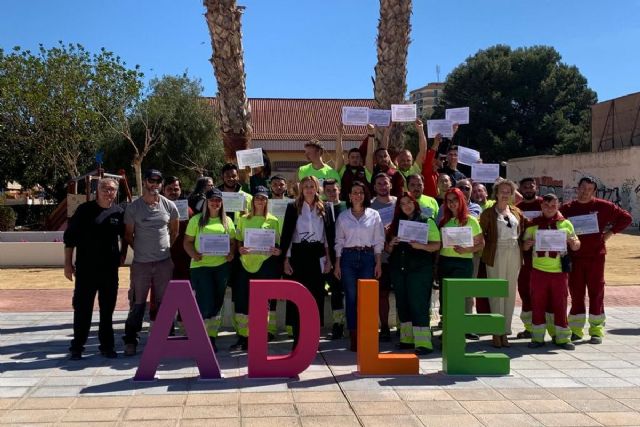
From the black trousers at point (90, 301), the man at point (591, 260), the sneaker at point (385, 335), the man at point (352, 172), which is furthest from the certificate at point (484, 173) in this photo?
the black trousers at point (90, 301)

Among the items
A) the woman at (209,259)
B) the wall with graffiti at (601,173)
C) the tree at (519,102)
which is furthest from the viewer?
the tree at (519,102)

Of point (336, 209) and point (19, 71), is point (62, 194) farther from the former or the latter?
point (336, 209)

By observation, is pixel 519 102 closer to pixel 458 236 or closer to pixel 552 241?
pixel 552 241

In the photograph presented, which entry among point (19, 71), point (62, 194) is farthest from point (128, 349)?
point (62, 194)

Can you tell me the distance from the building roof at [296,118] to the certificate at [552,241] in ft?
115

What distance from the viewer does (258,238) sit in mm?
7238

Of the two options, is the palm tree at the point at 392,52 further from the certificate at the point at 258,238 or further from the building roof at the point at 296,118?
the building roof at the point at 296,118

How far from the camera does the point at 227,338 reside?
8.19 m

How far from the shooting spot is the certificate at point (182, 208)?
7934 mm

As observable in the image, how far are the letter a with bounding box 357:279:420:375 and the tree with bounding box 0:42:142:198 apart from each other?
2858 cm

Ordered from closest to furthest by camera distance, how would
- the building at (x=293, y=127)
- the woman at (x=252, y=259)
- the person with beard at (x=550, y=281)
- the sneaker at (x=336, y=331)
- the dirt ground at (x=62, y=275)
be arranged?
the woman at (x=252, y=259), the person with beard at (x=550, y=281), the sneaker at (x=336, y=331), the dirt ground at (x=62, y=275), the building at (x=293, y=127)

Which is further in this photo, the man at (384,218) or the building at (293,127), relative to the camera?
the building at (293,127)

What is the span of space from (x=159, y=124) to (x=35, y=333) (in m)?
25.4

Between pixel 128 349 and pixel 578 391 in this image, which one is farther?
pixel 128 349
